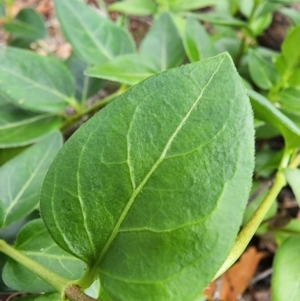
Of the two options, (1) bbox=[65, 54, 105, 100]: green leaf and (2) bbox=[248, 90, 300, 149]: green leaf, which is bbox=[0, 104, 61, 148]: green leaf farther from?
(2) bbox=[248, 90, 300, 149]: green leaf

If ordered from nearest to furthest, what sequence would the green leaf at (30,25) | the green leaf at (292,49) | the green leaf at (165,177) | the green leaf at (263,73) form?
the green leaf at (165,177), the green leaf at (292,49), the green leaf at (263,73), the green leaf at (30,25)

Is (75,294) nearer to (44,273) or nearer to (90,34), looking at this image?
(44,273)

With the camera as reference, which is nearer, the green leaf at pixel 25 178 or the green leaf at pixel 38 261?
the green leaf at pixel 38 261

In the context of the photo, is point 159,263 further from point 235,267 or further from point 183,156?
point 235,267

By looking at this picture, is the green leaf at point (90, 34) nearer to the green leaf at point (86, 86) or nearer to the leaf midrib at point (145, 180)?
the green leaf at point (86, 86)

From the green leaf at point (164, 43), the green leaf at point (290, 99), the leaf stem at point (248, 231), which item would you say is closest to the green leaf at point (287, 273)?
the leaf stem at point (248, 231)

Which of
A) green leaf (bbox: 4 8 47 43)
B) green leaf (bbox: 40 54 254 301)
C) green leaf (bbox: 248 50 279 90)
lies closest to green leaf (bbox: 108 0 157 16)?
green leaf (bbox: 4 8 47 43)
